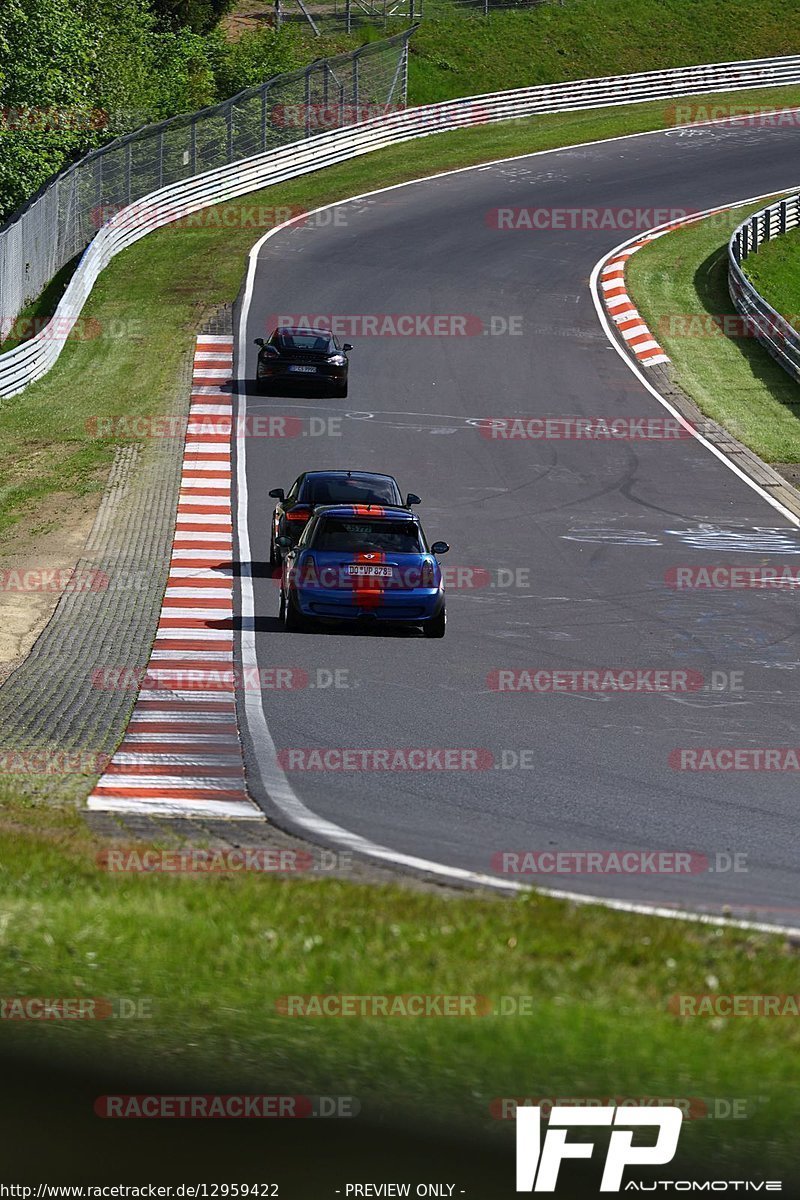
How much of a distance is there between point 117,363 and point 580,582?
19.1m

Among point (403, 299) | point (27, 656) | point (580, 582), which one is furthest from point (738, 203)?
point (27, 656)

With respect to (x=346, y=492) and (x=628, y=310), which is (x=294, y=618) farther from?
(x=628, y=310)

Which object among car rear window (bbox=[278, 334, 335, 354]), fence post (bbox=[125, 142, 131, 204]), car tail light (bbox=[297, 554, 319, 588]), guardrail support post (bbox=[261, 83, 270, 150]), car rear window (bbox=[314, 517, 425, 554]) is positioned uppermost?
guardrail support post (bbox=[261, 83, 270, 150])

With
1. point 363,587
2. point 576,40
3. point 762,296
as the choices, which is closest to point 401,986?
point 363,587

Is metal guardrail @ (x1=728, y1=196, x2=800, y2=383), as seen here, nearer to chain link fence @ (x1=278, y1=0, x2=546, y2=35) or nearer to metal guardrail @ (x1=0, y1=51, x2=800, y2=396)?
metal guardrail @ (x1=0, y1=51, x2=800, y2=396)

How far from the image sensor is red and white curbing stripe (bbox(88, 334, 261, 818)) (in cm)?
1162

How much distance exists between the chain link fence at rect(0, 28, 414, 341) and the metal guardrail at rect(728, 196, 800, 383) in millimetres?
17375

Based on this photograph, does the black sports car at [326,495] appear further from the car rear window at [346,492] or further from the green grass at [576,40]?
the green grass at [576,40]

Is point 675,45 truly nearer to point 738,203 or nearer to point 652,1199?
point 738,203

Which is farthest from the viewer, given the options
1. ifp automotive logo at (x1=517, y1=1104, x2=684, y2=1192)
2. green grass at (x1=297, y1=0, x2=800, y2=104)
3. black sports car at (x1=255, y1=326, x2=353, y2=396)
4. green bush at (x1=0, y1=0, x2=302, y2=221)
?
→ green grass at (x1=297, y1=0, x2=800, y2=104)

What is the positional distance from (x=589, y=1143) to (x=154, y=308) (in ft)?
128

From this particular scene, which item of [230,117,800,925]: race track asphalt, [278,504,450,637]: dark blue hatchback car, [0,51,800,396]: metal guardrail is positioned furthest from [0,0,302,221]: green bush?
[278,504,450,637]: dark blue hatchback car

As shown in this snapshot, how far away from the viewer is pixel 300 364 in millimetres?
34656

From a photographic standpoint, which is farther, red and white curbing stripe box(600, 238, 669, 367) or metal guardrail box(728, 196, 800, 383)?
red and white curbing stripe box(600, 238, 669, 367)
